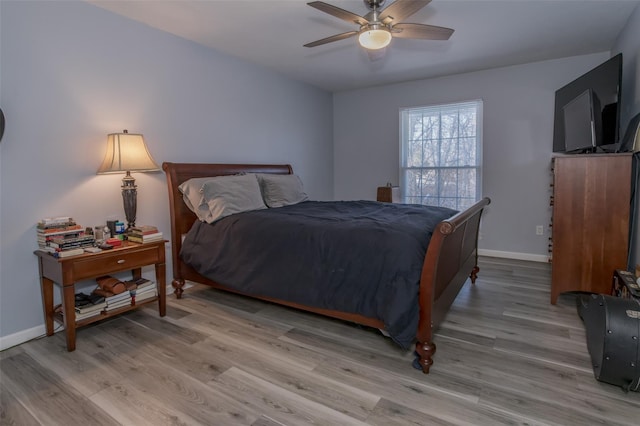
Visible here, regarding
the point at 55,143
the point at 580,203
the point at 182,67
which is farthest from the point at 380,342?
the point at 182,67

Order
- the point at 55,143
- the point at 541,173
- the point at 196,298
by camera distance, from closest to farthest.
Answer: the point at 55,143, the point at 196,298, the point at 541,173

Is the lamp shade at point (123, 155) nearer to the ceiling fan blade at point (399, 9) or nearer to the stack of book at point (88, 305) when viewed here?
the stack of book at point (88, 305)

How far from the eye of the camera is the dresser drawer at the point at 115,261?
2.24m

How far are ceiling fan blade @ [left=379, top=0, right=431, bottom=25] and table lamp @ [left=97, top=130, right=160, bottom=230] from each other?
2.00 m

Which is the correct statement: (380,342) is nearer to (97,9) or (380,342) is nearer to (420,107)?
(97,9)

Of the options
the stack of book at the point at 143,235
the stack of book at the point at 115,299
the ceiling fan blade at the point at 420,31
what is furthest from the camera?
the stack of book at the point at 143,235

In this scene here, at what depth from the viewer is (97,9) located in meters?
2.66

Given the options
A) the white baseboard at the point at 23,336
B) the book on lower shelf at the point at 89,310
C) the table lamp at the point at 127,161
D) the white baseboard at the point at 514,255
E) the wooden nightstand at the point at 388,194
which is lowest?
the white baseboard at the point at 23,336

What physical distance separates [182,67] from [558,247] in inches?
144

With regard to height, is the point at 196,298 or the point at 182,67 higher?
the point at 182,67

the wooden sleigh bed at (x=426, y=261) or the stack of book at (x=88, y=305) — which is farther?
the stack of book at (x=88, y=305)

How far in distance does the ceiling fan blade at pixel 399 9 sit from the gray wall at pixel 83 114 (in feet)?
6.70

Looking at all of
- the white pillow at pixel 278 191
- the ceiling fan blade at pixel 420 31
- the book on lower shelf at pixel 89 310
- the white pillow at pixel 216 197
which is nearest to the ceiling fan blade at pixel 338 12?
the ceiling fan blade at pixel 420 31

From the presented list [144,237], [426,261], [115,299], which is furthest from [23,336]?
[426,261]
